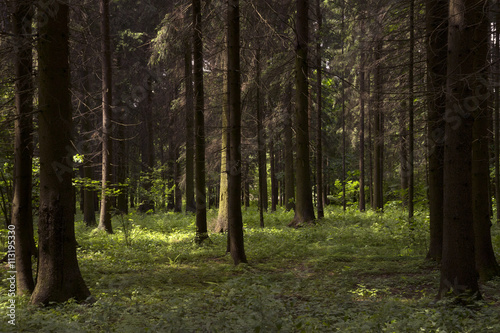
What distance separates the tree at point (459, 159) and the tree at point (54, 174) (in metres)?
5.88

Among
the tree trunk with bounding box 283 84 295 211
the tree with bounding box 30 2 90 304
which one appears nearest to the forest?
the tree with bounding box 30 2 90 304

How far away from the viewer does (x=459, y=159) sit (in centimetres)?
570

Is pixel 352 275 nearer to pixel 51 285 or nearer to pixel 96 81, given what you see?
pixel 51 285

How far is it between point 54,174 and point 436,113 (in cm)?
793

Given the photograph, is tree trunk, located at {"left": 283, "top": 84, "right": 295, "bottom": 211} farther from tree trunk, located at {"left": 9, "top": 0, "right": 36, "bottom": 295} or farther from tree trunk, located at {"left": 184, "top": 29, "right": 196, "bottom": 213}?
tree trunk, located at {"left": 9, "top": 0, "right": 36, "bottom": 295}

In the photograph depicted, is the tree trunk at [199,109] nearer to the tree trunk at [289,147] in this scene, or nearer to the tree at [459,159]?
the tree trunk at [289,147]

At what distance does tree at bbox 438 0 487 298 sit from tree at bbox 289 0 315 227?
28.8 feet

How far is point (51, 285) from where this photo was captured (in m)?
5.84

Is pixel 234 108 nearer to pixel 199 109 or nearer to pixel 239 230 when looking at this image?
pixel 199 109

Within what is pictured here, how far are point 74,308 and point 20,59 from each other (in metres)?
4.25

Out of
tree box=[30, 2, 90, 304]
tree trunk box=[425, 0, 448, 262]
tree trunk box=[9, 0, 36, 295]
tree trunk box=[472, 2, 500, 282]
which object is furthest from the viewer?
tree trunk box=[425, 0, 448, 262]

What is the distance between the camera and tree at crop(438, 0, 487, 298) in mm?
5684

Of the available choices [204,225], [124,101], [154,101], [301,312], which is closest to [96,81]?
[124,101]

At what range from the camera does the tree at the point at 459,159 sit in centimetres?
568
